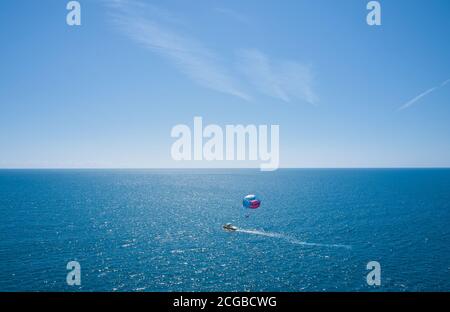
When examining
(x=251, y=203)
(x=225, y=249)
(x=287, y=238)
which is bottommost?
(x=225, y=249)

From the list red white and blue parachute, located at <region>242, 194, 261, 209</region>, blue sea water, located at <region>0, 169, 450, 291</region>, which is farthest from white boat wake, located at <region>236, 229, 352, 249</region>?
red white and blue parachute, located at <region>242, 194, 261, 209</region>

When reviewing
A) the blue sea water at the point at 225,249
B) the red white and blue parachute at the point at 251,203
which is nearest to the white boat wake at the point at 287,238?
the blue sea water at the point at 225,249

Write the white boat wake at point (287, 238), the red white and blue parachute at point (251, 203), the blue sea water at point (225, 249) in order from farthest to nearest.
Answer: the white boat wake at point (287, 238) < the blue sea water at point (225, 249) < the red white and blue parachute at point (251, 203)

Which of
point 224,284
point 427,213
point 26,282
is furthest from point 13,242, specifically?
point 427,213

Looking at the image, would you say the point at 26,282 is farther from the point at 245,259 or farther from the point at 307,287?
the point at 307,287

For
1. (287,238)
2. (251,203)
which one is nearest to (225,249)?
(287,238)

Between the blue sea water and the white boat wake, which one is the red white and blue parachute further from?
the white boat wake

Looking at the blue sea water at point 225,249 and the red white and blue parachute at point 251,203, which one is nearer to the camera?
the red white and blue parachute at point 251,203

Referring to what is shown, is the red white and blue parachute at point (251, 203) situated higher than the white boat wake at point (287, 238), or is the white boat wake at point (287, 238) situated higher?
the red white and blue parachute at point (251, 203)

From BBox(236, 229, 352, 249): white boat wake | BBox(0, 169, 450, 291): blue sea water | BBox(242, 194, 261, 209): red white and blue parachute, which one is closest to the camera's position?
BBox(242, 194, 261, 209): red white and blue parachute

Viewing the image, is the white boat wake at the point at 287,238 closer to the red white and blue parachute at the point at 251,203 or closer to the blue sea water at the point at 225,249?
the blue sea water at the point at 225,249

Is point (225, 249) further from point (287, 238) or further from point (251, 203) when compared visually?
point (251, 203)
